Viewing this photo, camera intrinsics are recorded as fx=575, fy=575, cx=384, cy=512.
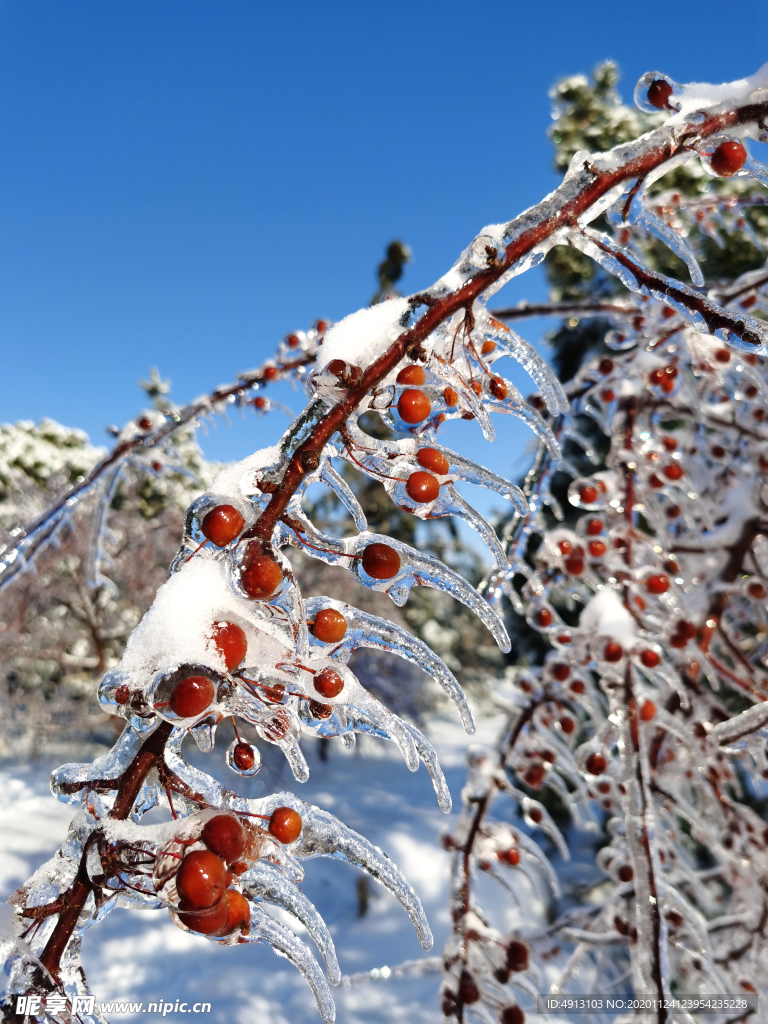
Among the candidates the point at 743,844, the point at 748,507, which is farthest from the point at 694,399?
the point at 743,844

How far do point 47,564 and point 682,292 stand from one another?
25.6ft

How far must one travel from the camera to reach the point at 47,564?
23.2ft

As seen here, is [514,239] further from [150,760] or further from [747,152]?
[150,760]

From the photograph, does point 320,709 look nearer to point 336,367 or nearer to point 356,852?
point 356,852

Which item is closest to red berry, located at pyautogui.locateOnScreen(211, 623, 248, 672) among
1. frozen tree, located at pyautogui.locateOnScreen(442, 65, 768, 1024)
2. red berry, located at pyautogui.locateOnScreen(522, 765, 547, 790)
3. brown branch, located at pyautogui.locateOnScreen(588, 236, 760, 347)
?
frozen tree, located at pyautogui.locateOnScreen(442, 65, 768, 1024)

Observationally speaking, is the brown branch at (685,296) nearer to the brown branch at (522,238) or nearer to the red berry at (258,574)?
the brown branch at (522,238)

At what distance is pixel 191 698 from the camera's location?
618 millimetres

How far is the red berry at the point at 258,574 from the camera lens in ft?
2.23

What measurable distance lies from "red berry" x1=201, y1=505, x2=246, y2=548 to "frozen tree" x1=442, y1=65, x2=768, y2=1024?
0.44 m

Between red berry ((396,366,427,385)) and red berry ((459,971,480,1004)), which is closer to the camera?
red berry ((396,366,427,385))

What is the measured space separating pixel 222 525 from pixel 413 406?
1.00 ft

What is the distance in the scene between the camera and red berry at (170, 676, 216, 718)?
0.62 m

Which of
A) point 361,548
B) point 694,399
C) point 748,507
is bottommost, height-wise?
point 361,548

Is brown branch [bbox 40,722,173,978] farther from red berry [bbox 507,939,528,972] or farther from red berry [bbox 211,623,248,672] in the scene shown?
red berry [bbox 507,939,528,972]
